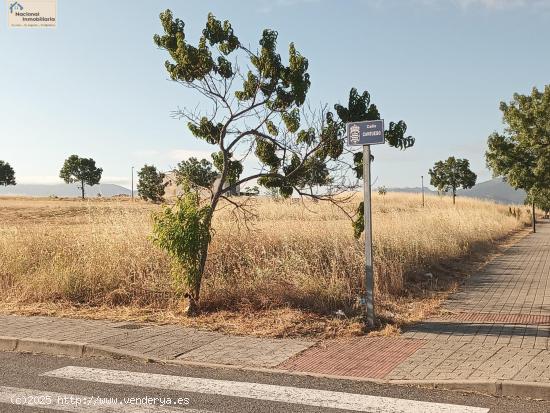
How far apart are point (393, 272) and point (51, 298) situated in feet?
19.9

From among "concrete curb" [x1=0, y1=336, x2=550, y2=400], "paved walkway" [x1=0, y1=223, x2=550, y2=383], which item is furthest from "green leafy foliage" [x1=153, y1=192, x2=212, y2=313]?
"concrete curb" [x1=0, y1=336, x2=550, y2=400]

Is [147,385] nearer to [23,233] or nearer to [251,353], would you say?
[251,353]


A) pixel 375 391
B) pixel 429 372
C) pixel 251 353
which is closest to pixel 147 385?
pixel 251 353

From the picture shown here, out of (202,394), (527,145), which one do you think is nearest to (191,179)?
(202,394)

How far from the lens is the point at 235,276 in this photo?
9867 mm

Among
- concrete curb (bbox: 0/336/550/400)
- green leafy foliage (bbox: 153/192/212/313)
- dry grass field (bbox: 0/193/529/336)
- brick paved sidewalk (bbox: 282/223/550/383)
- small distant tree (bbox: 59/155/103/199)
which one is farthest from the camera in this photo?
small distant tree (bbox: 59/155/103/199)

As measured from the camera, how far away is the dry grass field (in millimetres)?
8422

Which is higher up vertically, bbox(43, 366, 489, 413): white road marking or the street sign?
the street sign

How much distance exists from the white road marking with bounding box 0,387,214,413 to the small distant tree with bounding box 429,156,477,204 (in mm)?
72370

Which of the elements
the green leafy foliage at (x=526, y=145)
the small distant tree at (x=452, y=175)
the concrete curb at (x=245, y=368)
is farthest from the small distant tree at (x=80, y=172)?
the concrete curb at (x=245, y=368)

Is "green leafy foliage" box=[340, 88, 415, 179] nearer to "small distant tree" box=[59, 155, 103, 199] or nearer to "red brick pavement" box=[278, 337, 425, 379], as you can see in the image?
"red brick pavement" box=[278, 337, 425, 379]

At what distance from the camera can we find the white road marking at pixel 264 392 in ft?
15.3

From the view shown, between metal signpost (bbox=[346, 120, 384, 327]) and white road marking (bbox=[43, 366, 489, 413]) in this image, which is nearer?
white road marking (bbox=[43, 366, 489, 413])

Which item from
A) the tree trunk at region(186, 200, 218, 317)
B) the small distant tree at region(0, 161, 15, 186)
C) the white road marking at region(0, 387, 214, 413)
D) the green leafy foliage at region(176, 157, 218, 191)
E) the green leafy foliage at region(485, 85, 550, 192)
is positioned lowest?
the white road marking at region(0, 387, 214, 413)
